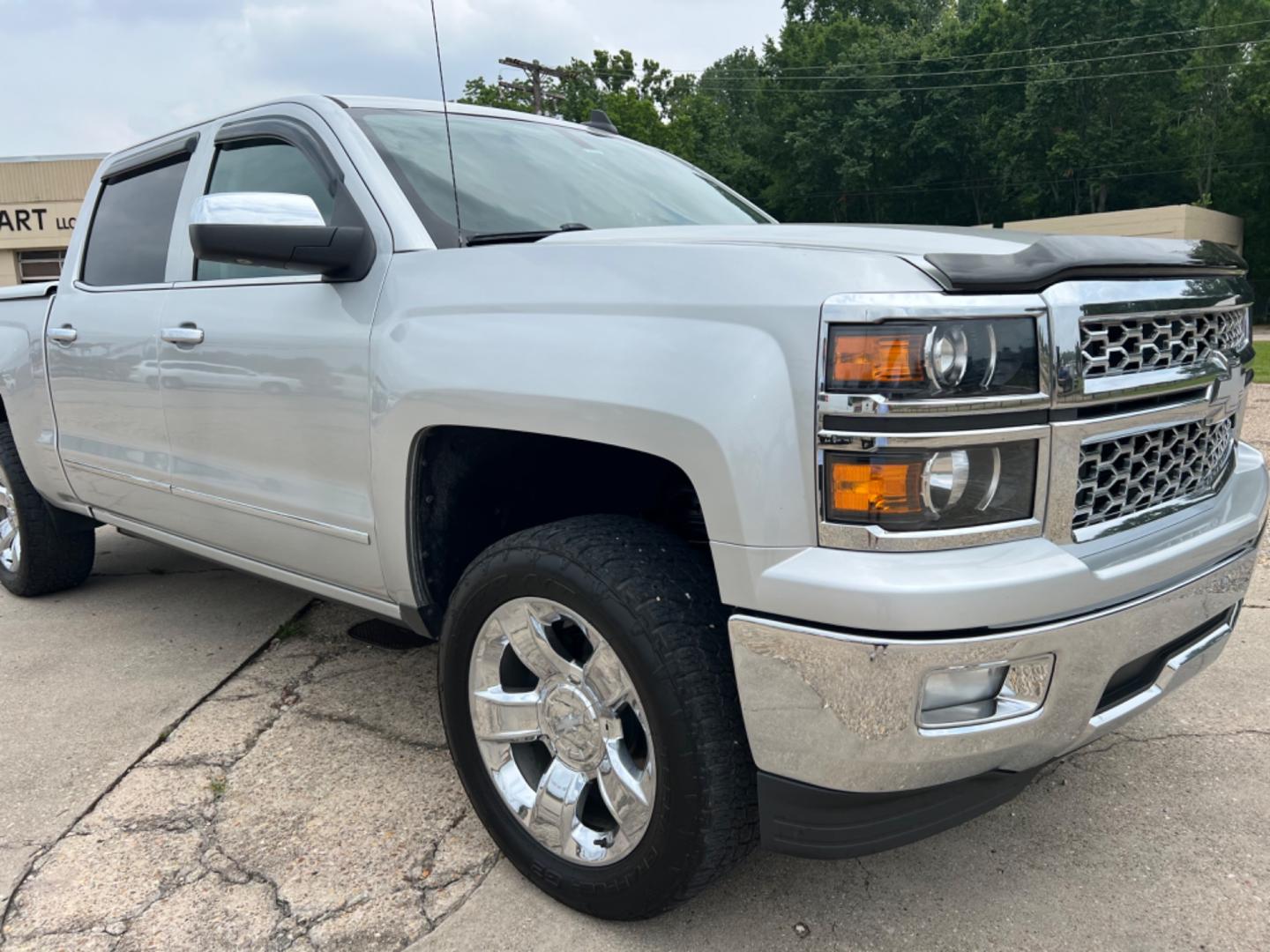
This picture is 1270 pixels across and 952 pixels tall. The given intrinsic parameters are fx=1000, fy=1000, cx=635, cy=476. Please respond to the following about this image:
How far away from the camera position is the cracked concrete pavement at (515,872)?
2096 millimetres

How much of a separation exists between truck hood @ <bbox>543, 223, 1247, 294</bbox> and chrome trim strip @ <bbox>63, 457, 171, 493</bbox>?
1.77m

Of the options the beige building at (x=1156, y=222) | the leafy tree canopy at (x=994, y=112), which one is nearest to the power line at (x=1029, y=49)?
the leafy tree canopy at (x=994, y=112)

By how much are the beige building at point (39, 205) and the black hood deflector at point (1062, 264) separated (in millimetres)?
32896

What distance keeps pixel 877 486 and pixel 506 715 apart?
3.40 feet

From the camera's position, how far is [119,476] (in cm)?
356

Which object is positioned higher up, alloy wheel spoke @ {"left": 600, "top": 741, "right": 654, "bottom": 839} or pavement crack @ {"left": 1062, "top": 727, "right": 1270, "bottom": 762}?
alloy wheel spoke @ {"left": 600, "top": 741, "right": 654, "bottom": 839}

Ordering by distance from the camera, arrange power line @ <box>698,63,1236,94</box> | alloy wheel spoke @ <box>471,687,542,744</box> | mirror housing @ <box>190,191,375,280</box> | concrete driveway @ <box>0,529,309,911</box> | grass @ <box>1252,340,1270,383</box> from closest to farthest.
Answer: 1. alloy wheel spoke @ <box>471,687,542,744</box>
2. mirror housing @ <box>190,191,375,280</box>
3. concrete driveway @ <box>0,529,309,911</box>
4. grass @ <box>1252,340,1270,383</box>
5. power line @ <box>698,63,1236,94</box>

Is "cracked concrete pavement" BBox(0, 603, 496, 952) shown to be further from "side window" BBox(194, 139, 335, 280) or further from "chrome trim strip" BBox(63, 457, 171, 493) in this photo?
"side window" BBox(194, 139, 335, 280)

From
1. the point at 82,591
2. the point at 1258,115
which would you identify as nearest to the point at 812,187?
the point at 1258,115

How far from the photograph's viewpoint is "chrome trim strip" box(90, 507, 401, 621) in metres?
2.67

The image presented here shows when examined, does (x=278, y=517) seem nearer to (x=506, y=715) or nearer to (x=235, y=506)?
(x=235, y=506)

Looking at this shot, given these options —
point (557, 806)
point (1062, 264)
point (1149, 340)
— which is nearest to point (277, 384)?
point (557, 806)

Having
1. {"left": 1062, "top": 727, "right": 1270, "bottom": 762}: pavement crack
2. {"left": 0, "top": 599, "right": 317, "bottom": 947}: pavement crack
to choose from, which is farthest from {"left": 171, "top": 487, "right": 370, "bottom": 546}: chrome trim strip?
{"left": 1062, "top": 727, "right": 1270, "bottom": 762}: pavement crack

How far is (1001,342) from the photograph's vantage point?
164 cm
